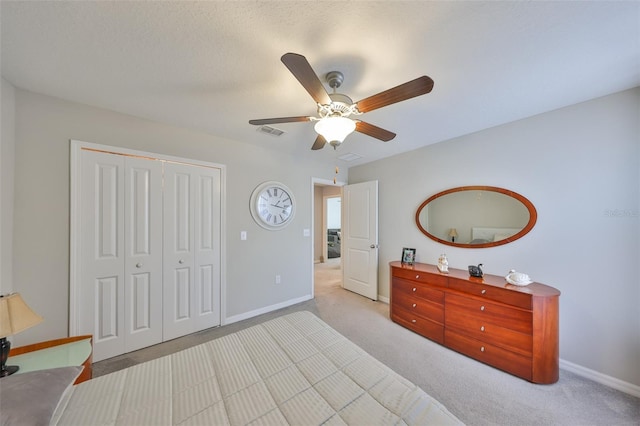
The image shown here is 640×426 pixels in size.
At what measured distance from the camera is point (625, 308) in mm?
1737

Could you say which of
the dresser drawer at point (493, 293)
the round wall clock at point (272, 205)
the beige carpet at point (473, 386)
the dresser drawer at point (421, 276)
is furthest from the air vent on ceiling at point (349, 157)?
the beige carpet at point (473, 386)

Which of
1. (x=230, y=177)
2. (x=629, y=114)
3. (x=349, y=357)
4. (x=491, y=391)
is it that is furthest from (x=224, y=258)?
(x=629, y=114)

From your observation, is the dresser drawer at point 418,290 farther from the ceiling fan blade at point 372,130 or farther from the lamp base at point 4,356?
the lamp base at point 4,356

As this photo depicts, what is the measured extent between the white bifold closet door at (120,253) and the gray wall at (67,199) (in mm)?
140

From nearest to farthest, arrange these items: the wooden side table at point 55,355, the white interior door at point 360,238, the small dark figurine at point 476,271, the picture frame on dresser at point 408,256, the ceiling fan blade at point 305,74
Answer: the ceiling fan blade at point 305,74, the wooden side table at point 55,355, the small dark figurine at point 476,271, the picture frame on dresser at point 408,256, the white interior door at point 360,238

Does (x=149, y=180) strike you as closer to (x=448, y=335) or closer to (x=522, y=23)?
(x=522, y=23)

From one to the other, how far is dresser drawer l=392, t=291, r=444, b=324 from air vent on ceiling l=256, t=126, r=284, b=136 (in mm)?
2565

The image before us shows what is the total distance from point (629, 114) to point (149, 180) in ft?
14.6

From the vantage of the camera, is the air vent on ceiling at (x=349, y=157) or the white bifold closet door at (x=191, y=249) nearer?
the white bifold closet door at (x=191, y=249)

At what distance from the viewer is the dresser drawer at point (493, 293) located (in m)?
1.86

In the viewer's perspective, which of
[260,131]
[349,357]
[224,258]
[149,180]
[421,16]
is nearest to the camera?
[421,16]

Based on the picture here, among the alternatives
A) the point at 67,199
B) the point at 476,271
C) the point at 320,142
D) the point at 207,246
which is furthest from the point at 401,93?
the point at 67,199

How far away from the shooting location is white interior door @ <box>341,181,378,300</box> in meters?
3.63

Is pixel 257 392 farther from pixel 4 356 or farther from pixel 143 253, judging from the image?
pixel 143 253
